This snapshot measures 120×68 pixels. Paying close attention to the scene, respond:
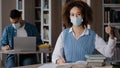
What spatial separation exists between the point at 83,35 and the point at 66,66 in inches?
24.8

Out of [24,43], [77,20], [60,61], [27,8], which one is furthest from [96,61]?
[27,8]

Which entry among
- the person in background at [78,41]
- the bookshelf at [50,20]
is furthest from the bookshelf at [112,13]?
the person in background at [78,41]

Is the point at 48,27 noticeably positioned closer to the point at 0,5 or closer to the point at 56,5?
the point at 56,5

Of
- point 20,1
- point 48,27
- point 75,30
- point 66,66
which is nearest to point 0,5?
point 20,1

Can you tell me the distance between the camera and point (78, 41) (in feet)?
9.66

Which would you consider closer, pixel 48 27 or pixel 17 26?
pixel 17 26

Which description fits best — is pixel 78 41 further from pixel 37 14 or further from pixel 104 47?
pixel 37 14

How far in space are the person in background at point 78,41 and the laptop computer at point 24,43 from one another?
1.65 m

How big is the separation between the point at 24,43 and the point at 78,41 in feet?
6.15

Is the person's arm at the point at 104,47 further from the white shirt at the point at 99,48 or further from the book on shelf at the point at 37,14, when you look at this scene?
the book on shelf at the point at 37,14

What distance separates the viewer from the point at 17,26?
4.69 metres

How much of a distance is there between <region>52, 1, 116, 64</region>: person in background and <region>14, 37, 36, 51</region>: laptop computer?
65.0 inches

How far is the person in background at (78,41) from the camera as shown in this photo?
2.92 m

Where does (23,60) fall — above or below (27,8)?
below
